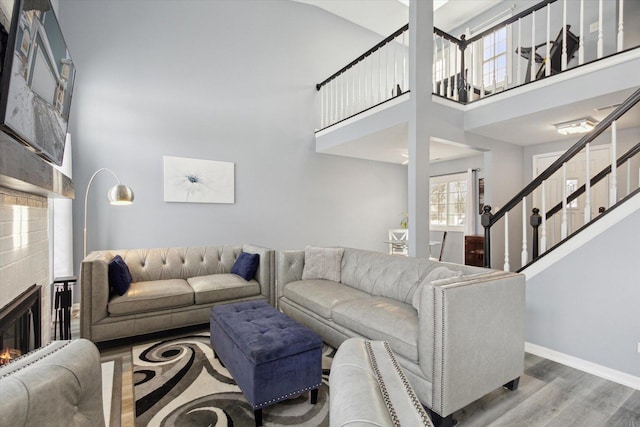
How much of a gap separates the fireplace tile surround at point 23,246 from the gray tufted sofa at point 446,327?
2.11 meters

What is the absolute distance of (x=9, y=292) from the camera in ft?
5.60

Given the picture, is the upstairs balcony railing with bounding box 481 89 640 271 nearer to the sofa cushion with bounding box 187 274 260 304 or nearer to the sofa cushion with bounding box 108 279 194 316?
the sofa cushion with bounding box 187 274 260 304

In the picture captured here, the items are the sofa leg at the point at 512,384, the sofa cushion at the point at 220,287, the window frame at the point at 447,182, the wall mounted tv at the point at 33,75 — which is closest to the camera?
the wall mounted tv at the point at 33,75

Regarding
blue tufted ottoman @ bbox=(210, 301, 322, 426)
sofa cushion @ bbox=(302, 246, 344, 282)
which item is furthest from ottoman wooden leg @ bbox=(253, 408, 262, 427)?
sofa cushion @ bbox=(302, 246, 344, 282)

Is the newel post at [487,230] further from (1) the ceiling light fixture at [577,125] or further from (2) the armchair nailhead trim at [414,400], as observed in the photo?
(2) the armchair nailhead trim at [414,400]

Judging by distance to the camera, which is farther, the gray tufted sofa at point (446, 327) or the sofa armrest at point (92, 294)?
the sofa armrest at point (92, 294)

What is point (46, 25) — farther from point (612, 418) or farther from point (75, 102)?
point (612, 418)

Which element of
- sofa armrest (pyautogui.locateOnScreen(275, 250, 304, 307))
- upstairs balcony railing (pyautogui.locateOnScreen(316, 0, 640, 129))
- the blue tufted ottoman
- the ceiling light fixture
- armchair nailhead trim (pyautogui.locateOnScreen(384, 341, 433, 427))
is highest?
upstairs balcony railing (pyautogui.locateOnScreen(316, 0, 640, 129))

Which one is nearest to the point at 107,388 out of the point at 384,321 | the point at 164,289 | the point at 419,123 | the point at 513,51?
the point at 164,289

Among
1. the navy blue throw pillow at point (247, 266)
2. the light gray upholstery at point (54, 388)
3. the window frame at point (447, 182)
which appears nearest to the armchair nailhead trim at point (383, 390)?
the light gray upholstery at point (54, 388)

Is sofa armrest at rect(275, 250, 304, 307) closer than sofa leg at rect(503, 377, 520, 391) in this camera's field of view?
No

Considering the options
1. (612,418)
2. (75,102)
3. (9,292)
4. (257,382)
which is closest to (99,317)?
(9,292)

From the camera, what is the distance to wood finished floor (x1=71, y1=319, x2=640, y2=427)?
73.3 inches

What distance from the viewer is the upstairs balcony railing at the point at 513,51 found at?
3656 millimetres
